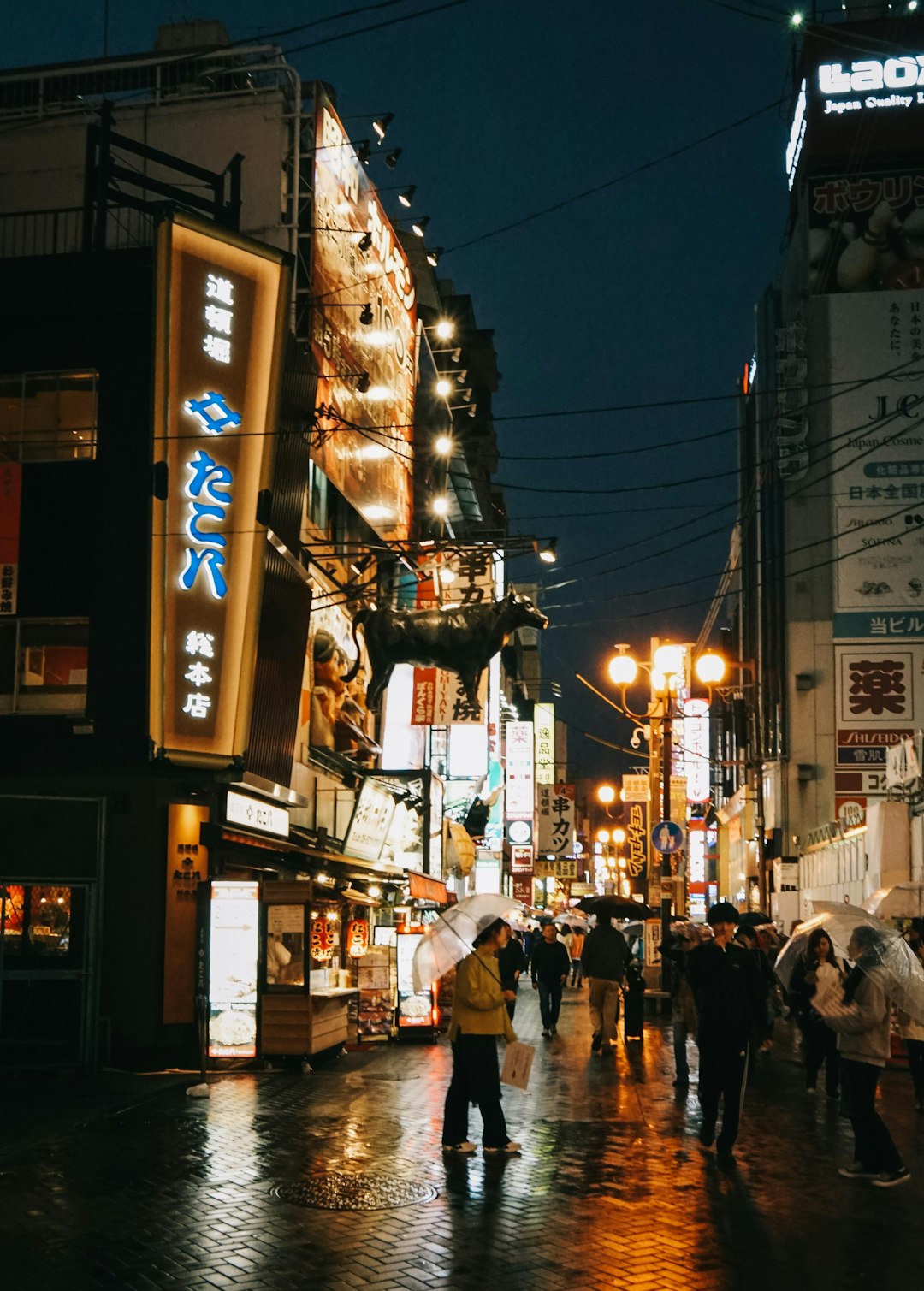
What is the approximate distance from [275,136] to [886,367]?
1110 inches

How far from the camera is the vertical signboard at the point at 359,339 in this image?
23688mm

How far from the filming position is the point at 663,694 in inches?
1107

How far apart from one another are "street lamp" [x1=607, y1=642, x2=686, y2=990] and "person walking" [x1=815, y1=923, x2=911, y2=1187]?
15646mm

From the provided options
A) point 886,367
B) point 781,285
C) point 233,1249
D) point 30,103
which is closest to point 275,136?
point 30,103

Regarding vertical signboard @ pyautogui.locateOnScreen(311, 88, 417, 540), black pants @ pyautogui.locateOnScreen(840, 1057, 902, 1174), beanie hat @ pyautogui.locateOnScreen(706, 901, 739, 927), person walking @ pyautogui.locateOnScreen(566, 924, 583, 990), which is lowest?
person walking @ pyautogui.locateOnScreen(566, 924, 583, 990)

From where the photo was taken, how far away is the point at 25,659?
724 inches

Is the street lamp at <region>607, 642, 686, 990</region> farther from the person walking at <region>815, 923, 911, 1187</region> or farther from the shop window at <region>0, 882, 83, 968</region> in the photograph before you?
the person walking at <region>815, 923, 911, 1187</region>

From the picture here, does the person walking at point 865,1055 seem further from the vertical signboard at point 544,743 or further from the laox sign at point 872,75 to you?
the vertical signboard at point 544,743

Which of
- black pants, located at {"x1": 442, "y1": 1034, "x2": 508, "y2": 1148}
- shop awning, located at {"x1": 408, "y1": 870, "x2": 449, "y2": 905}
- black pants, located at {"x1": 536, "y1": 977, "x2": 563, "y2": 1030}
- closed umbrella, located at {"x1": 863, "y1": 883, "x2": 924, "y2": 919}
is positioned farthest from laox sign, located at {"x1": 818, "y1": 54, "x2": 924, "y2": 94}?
black pants, located at {"x1": 442, "y1": 1034, "x2": 508, "y2": 1148}

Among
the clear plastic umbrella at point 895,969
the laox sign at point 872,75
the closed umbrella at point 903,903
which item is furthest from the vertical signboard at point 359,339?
the laox sign at point 872,75

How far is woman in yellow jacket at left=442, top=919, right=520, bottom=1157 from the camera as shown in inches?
433

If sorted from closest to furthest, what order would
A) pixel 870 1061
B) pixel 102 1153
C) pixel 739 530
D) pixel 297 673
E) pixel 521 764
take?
pixel 870 1061
pixel 102 1153
pixel 297 673
pixel 521 764
pixel 739 530

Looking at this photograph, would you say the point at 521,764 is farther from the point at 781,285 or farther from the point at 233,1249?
the point at 233,1249

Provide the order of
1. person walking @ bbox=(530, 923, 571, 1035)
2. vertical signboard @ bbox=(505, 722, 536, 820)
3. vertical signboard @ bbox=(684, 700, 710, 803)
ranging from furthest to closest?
vertical signboard @ bbox=(505, 722, 536, 820) < vertical signboard @ bbox=(684, 700, 710, 803) < person walking @ bbox=(530, 923, 571, 1035)
